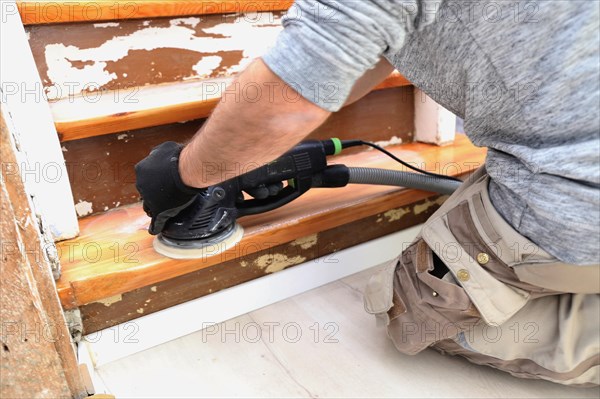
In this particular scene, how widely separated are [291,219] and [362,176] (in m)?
0.20

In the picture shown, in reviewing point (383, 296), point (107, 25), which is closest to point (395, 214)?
point (383, 296)

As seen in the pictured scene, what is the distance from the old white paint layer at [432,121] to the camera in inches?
57.8

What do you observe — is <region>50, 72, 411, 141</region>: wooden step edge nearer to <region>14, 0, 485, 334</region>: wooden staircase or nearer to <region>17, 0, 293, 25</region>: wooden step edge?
<region>14, 0, 485, 334</region>: wooden staircase

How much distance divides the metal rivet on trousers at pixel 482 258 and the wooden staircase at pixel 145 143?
40 centimetres

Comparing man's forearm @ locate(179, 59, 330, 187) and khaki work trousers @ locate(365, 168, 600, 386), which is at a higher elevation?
man's forearm @ locate(179, 59, 330, 187)

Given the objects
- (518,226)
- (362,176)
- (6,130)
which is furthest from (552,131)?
(6,130)

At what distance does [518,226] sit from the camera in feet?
2.49

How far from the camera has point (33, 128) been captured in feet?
2.99

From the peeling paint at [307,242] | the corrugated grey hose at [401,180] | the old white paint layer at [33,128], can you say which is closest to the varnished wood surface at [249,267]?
the peeling paint at [307,242]

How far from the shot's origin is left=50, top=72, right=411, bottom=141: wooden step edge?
976mm

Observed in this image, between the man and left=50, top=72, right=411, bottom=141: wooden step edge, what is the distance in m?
0.18

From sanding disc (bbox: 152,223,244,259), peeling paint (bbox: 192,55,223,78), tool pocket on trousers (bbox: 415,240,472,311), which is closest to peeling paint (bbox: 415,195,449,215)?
tool pocket on trousers (bbox: 415,240,472,311)

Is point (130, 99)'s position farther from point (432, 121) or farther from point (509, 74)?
point (432, 121)

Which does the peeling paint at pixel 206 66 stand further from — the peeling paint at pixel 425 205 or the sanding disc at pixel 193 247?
the peeling paint at pixel 425 205
